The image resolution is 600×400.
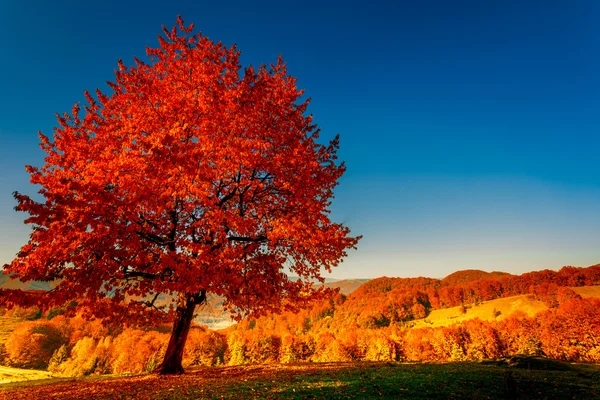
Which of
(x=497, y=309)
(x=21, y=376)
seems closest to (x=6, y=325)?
(x=21, y=376)

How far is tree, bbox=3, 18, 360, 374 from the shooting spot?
12875 millimetres

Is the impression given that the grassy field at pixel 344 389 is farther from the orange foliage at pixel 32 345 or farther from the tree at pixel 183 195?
the orange foliage at pixel 32 345

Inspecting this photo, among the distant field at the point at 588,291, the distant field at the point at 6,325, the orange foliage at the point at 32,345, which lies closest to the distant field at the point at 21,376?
the orange foliage at the point at 32,345

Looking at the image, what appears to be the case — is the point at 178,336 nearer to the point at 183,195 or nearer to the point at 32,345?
the point at 183,195

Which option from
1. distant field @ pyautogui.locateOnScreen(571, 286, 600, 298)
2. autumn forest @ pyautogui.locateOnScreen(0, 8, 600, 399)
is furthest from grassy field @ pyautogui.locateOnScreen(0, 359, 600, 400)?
distant field @ pyautogui.locateOnScreen(571, 286, 600, 298)

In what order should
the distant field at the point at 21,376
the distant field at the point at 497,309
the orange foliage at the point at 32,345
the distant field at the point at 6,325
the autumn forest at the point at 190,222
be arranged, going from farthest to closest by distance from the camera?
the distant field at the point at 497,309 → the distant field at the point at 6,325 → the orange foliage at the point at 32,345 → the distant field at the point at 21,376 → the autumn forest at the point at 190,222

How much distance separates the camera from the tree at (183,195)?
507 inches

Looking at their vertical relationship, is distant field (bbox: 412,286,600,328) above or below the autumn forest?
below

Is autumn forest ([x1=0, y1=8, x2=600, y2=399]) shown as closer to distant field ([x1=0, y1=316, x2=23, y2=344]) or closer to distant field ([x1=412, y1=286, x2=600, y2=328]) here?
distant field ([x1=412, y1=286, x2=600, y2=328])

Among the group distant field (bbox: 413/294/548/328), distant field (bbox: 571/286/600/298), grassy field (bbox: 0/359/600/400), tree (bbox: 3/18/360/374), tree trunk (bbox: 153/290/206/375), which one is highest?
tree (bbox: 3/18/360/374)

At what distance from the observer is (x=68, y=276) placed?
12617 millimetres

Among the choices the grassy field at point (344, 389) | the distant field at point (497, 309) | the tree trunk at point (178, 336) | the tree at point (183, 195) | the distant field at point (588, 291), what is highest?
the tree at point (183, 195)

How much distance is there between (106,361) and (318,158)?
152490 millimetres

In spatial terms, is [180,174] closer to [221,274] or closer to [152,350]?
[221,274]
